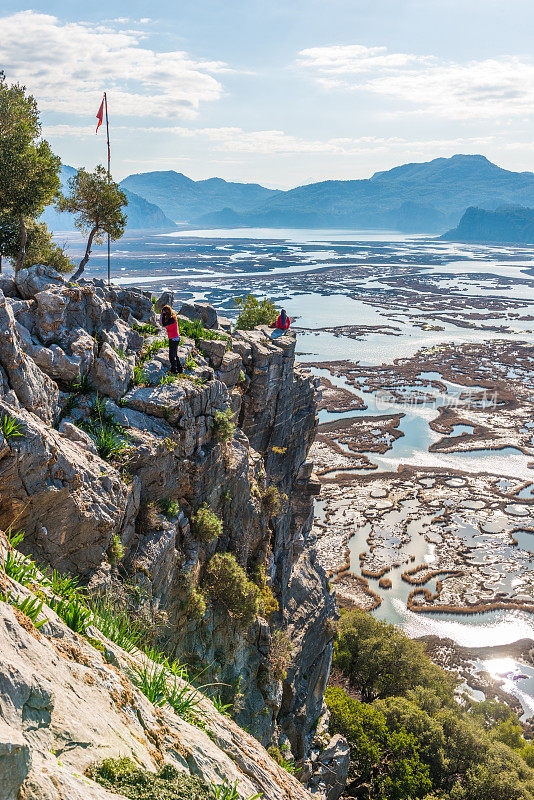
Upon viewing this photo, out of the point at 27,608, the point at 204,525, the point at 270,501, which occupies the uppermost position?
the point at 27,608

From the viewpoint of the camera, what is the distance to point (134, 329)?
53.3 feet

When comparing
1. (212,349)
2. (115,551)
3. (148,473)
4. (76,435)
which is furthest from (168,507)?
(212,349)

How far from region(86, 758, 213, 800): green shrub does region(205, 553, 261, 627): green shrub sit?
890 cm

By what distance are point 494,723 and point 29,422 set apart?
33028 millimetres

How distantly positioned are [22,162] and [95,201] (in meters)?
4.23

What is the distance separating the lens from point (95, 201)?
26953 millimetres

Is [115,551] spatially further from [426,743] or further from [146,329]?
[426,743]

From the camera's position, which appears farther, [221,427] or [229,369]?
[229,369]

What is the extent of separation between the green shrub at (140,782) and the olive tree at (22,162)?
2341cm

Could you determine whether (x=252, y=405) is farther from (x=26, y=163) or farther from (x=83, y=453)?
(x=26, y=163)

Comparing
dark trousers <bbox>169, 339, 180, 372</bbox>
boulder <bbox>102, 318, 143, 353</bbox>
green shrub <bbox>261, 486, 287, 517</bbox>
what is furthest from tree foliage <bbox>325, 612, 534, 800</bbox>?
boulder <bbox>102, 318, 143, 353</bbox>

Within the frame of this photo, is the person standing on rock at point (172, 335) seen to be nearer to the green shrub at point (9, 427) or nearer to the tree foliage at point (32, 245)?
the green shrub at point (9, 427)

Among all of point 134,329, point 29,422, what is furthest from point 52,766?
point 134,329

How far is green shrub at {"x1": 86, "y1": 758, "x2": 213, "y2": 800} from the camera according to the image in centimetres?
452
